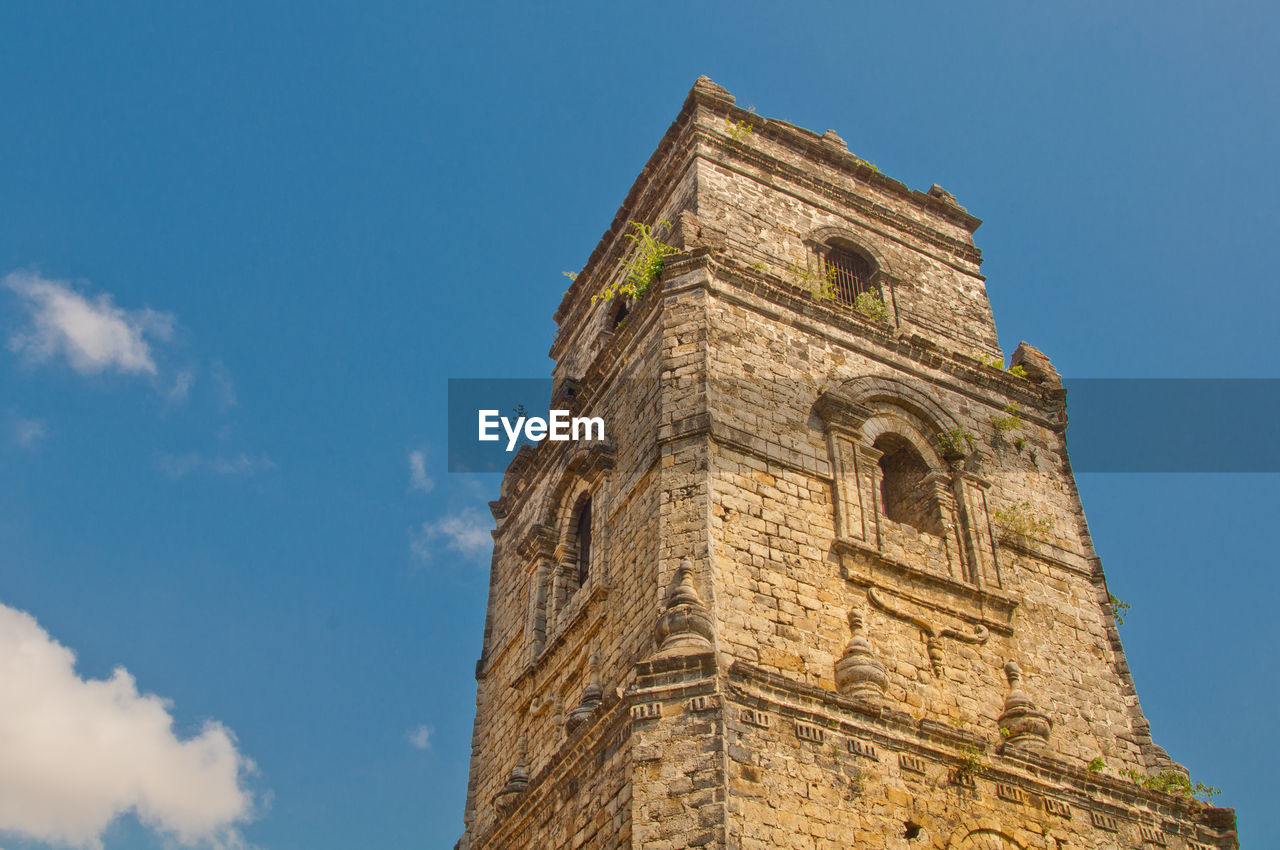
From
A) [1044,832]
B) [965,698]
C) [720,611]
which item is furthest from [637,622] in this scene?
[1044,832]

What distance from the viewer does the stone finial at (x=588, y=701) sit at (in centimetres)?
1275

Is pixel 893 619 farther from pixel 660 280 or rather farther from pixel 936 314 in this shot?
pixel 936 314

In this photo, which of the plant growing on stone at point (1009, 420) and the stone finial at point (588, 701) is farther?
the plant growing on stone at point (1009, 420)

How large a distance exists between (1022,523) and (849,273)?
4.68m

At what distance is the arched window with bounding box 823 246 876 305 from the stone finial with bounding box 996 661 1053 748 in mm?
6387

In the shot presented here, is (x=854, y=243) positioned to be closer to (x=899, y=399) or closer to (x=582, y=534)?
(x=899, y=399)

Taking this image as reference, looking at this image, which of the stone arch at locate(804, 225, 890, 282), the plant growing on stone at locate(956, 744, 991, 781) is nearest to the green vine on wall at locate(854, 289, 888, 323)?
the stone arch at locate(804, 225, 890, 282)

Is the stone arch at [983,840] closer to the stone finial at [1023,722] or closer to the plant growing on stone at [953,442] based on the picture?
the stone finial at [1023,722]

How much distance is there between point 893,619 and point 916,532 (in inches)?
56.6

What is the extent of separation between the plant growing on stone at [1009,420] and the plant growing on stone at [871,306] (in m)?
1.96

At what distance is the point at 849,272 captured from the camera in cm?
1798

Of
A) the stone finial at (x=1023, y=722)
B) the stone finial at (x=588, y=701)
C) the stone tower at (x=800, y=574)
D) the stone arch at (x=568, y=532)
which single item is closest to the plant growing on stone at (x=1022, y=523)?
the stone tower at (x=800, y=574)

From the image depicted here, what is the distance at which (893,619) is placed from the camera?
1302 centimetres

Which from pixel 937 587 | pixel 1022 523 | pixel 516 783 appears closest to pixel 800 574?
pixel 937 587
